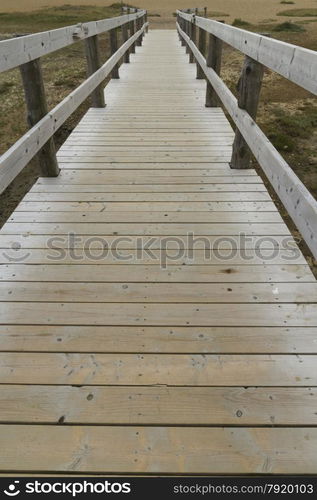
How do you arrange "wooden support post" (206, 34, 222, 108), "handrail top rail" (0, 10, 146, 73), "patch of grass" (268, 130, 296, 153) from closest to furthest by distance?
"handrail top rail" (0, 10, 146, 73)
"wooden support post" (206, 34, 222, 108)
"patch of grass" (268, 130, 296, 153)

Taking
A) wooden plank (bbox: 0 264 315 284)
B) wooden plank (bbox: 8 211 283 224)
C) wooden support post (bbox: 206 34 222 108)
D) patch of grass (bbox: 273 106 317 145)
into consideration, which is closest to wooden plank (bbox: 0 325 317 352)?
wooden plank (bbox: 0 264 315 284)

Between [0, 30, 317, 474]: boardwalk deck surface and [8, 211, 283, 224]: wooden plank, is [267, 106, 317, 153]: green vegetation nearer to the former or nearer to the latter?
[0, 30, 317, 474]: boardwalk deck surface

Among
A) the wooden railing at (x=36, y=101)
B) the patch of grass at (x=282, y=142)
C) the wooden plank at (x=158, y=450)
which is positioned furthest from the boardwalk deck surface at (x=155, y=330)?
the patch of grass at (x=282, y=142)

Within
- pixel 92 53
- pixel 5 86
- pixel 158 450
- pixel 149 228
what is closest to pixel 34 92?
pixel 149 228

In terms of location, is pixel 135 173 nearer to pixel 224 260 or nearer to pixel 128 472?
pixel 224 260

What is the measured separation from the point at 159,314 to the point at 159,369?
1.29 feet

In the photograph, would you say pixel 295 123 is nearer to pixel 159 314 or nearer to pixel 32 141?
pixel 32 141

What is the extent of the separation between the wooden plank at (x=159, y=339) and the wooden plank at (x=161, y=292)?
235mm

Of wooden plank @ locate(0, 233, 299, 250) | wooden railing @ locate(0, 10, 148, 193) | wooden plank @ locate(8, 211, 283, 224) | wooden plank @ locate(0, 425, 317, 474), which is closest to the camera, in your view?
wooden plank @ locate(0, 425, 317, 474)

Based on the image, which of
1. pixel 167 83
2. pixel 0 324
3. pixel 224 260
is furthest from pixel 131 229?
pixel 167 83

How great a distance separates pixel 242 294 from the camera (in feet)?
7.66

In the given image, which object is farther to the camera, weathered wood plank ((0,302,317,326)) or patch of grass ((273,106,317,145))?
patch of grass ((273,106,317,145))

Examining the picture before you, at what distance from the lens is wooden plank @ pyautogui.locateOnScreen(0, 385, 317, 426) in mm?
1660

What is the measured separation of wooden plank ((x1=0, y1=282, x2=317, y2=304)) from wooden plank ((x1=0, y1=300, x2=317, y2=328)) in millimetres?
45
